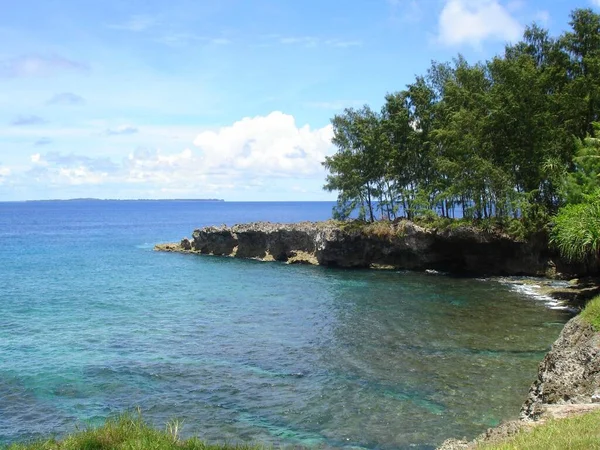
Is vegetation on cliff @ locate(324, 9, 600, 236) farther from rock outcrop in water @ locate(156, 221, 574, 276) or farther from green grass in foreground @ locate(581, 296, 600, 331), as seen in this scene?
green grass in foreground @ locate(581, 296, 600, 331)

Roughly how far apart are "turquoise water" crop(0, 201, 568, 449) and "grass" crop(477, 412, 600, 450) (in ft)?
21.6

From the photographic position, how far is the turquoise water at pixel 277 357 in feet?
60.7

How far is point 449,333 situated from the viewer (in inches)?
1192

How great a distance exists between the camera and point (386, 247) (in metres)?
59.5

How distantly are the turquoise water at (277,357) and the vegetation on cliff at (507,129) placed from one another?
10829 millimetres

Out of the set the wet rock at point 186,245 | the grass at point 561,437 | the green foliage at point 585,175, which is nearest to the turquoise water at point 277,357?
the grass at point 561,437

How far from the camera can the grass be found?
930cm

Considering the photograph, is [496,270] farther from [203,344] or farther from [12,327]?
[12,327]

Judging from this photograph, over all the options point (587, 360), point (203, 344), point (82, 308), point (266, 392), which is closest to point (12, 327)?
point (82, 308)

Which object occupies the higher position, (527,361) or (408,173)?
(408,173)

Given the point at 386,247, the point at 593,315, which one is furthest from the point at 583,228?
the point at 386,247

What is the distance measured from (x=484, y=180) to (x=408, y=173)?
15.1 m

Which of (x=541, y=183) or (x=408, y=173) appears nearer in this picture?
(x=541, y=183)

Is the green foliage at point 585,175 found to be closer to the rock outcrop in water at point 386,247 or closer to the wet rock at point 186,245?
the rock outcrop in water at point 386,247
